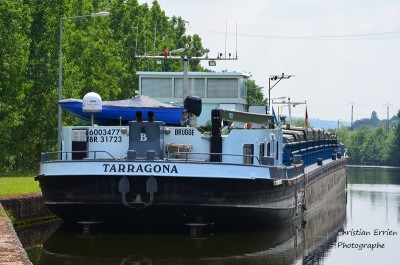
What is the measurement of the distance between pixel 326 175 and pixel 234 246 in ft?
74.8

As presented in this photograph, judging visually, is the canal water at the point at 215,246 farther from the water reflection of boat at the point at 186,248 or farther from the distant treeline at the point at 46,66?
the distant treeline at the point at 46,66

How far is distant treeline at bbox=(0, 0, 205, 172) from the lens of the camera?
39.5m

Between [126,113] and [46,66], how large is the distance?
16.7 m

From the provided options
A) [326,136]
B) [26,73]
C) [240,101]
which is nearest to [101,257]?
[240,101]

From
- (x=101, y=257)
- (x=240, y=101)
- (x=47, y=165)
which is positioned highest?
(x=240, y=101)

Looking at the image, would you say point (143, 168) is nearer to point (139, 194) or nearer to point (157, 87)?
point (139, 194)

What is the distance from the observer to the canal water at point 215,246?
2259 centimetres

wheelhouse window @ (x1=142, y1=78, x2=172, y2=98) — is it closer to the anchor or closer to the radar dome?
the radar dome

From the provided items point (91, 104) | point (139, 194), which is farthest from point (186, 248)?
point (91, 104)

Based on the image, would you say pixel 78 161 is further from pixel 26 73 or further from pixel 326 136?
pixel 326 136

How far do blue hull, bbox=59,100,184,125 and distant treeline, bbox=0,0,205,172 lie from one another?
4214mm

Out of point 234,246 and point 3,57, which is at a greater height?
point 3,57

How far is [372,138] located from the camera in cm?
A: 19625

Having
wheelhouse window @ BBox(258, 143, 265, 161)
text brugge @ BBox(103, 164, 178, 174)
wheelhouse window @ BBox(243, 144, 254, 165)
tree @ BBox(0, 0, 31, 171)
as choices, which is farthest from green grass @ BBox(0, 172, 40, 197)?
wheelhouse window @ BBox(258, 143, 265, 161)
